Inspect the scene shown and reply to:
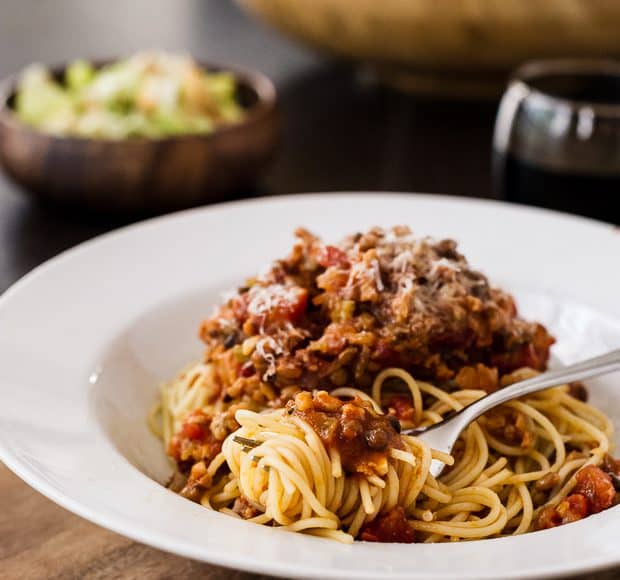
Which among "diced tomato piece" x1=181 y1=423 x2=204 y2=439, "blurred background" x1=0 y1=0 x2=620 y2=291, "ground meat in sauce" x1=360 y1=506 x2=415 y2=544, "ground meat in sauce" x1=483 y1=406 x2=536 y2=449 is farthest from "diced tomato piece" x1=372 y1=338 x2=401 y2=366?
"blurred background" x1=0 y1=0 x2=620 y2=291

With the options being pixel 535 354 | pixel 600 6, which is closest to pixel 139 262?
pixel 535 354

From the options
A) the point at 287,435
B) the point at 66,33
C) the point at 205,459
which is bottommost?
the point at 66,33

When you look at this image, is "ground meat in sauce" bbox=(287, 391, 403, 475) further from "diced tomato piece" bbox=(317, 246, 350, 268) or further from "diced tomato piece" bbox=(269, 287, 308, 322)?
"diced tomato piece" bbox=(317, 246, 350, 268)

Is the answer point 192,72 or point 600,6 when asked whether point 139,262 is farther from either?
point 600,6

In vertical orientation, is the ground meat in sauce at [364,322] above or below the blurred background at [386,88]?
above

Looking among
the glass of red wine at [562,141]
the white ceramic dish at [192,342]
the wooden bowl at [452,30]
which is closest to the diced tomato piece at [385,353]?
the white ceramic dish at [192,342]

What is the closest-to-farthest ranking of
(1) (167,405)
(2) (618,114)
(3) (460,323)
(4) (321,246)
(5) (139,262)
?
(3) (460,323), (4) (321,246), (1) (167,405), (5) (139,262), (2) (618,114)

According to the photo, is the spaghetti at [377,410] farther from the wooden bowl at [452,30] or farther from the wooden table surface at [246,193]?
the wooden bowl at [452,30]
